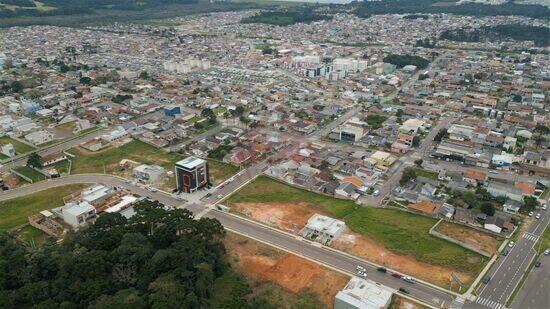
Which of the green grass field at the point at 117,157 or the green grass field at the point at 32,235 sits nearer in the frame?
the green grass field at the point at 32,235

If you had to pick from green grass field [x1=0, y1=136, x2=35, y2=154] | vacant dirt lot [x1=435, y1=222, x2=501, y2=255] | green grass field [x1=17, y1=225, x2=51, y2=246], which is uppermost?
green grass field [x1=0, y1=136, x2=35, y2=154]

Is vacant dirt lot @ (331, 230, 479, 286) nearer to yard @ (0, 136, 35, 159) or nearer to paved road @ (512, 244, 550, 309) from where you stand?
paved road @ (512, 244, 550, 309)

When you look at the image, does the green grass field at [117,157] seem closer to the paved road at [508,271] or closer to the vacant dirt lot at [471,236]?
the vacant dirt lot at [471,236]

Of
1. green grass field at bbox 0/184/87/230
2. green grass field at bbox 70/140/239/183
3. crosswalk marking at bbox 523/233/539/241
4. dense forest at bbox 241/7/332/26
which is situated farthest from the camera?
dense forest at bbox 241/7/332/26

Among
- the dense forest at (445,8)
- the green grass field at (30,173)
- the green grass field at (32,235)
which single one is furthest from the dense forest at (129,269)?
the dense forest at (445,8)

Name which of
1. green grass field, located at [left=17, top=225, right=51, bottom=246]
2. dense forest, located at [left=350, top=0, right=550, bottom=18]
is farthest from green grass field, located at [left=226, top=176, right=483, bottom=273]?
dense forest, located at [left=350, top=0, right=550, bottom=18]

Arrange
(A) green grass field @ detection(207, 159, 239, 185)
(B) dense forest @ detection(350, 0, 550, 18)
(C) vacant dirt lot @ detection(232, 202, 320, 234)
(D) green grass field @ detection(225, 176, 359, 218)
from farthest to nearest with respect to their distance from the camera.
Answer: (B) dense forest @ detection(350, 0, 550, 18)
(A) green grass field @ detection(207, 159, 239, 185)
(D) green grass field @ detection(225, 176, 359, 218)
(C) vacant dirt lot @ detection(232, 202, 320, 234)

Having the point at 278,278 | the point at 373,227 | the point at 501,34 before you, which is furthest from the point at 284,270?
the point at 501,34
